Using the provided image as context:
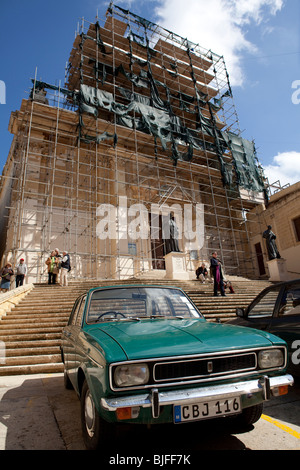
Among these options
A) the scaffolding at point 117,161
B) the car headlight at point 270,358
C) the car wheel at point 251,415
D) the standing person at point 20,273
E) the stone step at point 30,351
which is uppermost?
the scaffolding at point 117,161

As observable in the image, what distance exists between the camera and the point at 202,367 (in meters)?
1.99

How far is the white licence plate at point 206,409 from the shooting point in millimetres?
1779

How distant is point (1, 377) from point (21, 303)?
364cm

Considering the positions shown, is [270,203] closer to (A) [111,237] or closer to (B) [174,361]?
(A) [111,237]

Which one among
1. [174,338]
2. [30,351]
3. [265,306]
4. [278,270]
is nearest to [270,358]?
[174,338]

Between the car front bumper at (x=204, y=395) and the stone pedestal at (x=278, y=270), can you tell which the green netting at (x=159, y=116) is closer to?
the stone pedestal at (x=278, y=270)

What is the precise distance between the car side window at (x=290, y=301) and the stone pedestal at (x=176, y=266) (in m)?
9.47

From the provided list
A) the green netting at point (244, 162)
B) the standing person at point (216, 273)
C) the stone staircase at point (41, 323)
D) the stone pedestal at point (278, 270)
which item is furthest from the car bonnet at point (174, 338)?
the green netting at point (244, 162)

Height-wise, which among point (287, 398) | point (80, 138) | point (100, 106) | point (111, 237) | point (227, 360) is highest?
point (100, 106)

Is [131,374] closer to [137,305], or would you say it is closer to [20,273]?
[137,305]

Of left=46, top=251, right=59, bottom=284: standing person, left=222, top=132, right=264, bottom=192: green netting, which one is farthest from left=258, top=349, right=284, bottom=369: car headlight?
left=222, top=132, right=264, bottom=192: green netting

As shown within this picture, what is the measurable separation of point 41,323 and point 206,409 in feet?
18.1
